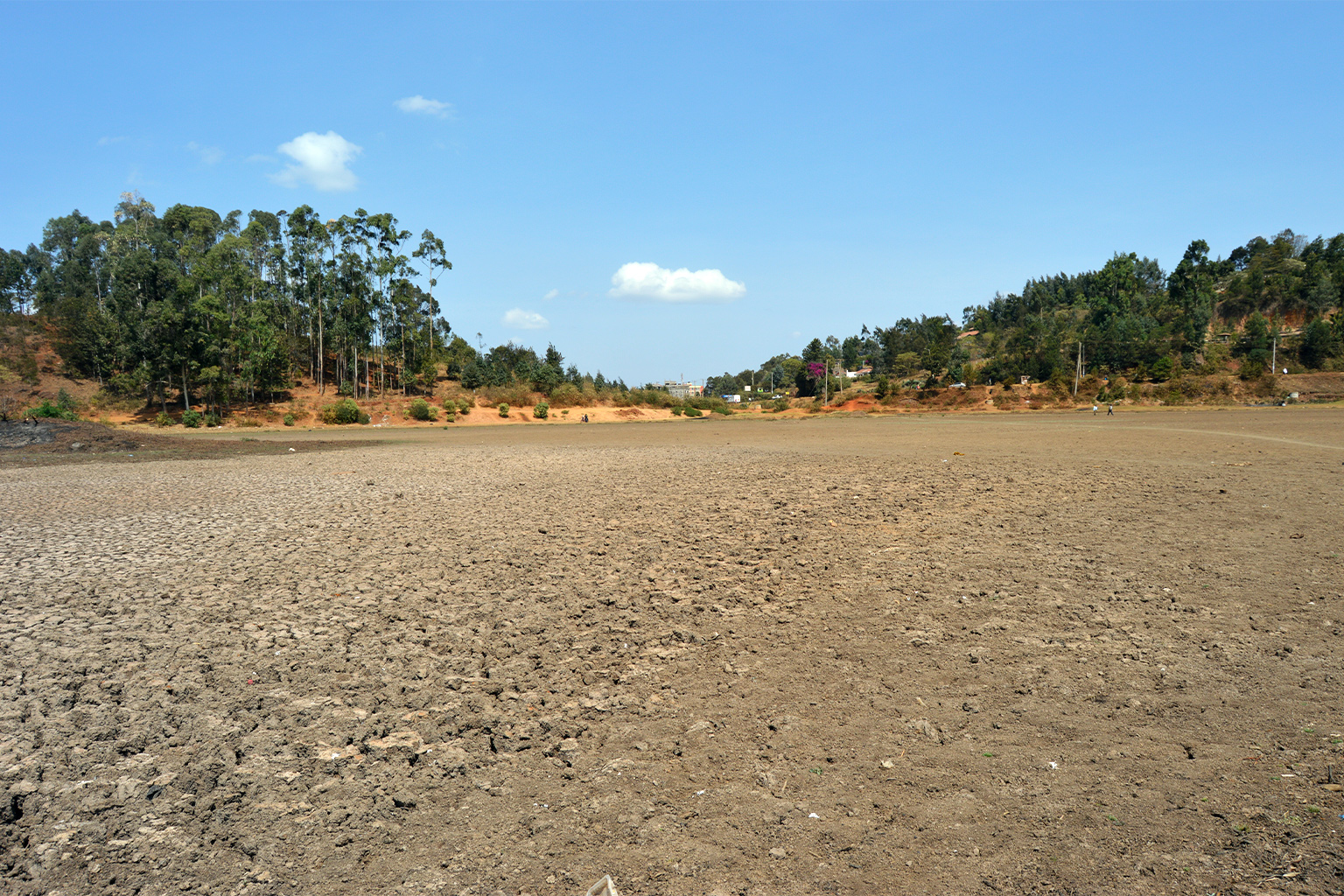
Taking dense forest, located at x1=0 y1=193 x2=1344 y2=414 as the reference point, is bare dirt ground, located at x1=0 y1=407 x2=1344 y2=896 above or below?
below

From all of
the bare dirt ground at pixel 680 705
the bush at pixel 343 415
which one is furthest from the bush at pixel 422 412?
the bare dirt ground at pixel 680 705

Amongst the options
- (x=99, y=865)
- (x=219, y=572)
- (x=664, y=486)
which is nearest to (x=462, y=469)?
(x=664, y=486)

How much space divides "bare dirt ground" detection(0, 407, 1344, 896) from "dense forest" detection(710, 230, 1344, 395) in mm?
70515

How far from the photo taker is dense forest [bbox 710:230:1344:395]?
72.6m

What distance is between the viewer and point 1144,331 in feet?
263

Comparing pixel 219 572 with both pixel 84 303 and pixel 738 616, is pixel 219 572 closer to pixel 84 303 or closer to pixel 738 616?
pixel 738 616

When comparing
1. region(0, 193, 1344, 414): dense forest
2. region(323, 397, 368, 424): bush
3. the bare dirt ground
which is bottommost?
the bare dirt ground

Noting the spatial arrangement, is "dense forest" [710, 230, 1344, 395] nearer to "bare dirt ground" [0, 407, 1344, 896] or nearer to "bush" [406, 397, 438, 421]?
"bush" [406, 397, 438, 421]

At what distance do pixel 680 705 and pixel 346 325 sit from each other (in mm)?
61687

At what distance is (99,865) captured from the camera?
294cm

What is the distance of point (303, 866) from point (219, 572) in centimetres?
574

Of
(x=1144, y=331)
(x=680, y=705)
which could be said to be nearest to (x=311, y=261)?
(x=680, y=705)

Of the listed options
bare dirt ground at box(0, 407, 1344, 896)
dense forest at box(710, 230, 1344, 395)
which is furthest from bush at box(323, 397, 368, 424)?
dense forest at box(710, 230, 1344, 395)

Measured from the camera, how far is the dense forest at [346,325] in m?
50.1
